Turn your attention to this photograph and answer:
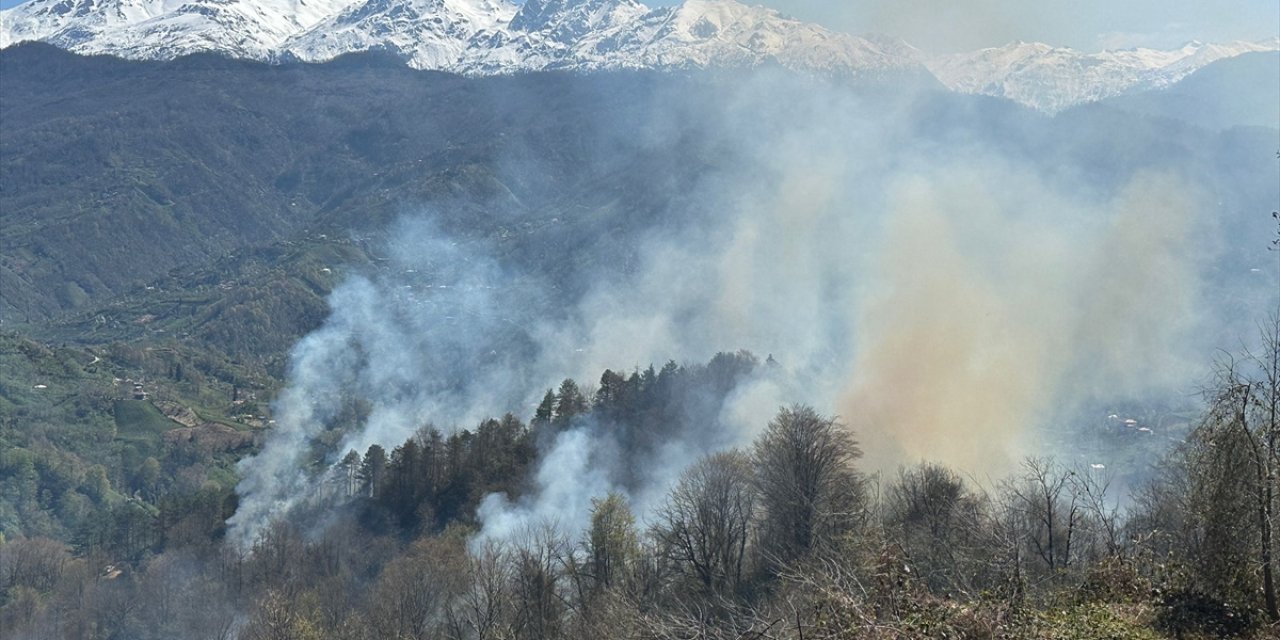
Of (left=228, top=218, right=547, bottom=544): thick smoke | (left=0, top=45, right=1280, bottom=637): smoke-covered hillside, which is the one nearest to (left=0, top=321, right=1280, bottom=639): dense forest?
(left=0, top=45, right=1280, bottom=637): smoke-covered hillside

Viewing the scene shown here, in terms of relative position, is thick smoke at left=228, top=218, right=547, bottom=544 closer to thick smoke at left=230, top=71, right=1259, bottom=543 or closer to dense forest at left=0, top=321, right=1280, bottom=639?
thick smoke at left=230, top=71, right=1259, bottom=543

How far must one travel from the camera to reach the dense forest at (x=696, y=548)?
1831cm

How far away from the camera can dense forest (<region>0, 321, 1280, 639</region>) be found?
18.3m

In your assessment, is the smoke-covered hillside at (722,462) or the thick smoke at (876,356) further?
the thick smoke at (876,356)

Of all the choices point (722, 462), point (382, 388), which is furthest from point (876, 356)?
point (382, 388)

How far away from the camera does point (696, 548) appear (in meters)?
59.4

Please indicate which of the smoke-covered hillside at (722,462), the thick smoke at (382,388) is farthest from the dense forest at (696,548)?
the thick smoke at (382,388)

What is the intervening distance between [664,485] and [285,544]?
36.1 meters

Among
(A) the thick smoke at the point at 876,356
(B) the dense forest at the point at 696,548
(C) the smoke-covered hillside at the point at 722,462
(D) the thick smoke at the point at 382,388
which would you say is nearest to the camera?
(B) the dense forest at the point at 696,548

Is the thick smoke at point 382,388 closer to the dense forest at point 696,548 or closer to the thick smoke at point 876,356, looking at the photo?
the thick smoke at point 876,356

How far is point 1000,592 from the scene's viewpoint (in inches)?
704

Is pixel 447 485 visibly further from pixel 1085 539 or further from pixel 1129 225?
pixel 1129 225

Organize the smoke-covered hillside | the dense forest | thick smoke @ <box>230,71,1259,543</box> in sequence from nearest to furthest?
the dense forest < the smoke-covered hillside < thick smoke @ <box>230,71,1259,543</box>

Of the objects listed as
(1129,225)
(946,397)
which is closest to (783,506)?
(946,397)
